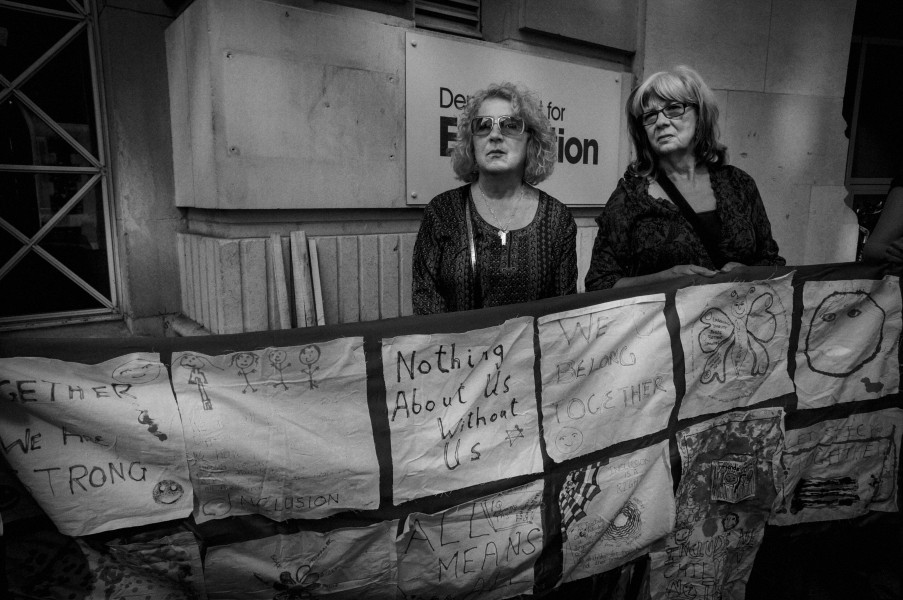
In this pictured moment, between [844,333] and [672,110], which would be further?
[844,333]

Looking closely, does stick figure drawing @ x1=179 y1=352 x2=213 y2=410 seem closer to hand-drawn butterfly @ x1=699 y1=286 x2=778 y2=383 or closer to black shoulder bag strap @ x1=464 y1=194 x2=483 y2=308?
black shoulder bag strap @ x1=464 y1=194 x2=483 y2=308

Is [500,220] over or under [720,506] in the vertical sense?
over

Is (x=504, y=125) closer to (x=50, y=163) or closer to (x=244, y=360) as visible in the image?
(x=244, y=360)

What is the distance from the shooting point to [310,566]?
1610 millimetres

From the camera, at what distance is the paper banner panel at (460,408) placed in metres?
1.70

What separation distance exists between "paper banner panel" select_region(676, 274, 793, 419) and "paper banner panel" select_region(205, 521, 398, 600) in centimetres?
119

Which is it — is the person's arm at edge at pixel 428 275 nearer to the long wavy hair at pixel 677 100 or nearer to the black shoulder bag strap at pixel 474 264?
the black shoulder bag strap at pixel 474 264

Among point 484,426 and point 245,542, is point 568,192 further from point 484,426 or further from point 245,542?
point 245,542

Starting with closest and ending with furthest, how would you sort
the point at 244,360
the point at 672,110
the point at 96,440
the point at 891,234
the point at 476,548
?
the point at 96,440, the point at 244,360, the point at 476,548, the point at 672,110, the point at 891,234

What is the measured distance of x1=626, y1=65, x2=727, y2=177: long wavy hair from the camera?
224 cm

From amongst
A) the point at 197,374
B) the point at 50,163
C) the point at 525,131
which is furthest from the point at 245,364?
the point at 50,163

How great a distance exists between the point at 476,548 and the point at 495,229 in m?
1.18

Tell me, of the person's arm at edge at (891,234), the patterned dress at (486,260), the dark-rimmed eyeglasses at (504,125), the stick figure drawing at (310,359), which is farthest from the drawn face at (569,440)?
the person's arm at edge at (891,234)

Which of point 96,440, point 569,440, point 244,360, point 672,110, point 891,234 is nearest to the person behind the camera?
point 96,440
